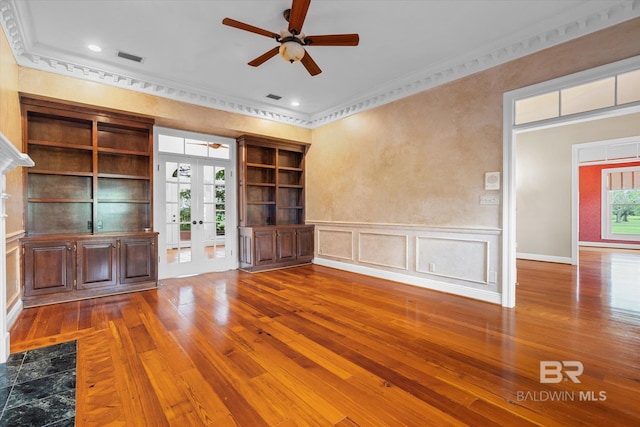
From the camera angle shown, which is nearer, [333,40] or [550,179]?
[333,40]

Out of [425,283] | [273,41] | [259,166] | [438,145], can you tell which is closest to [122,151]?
[259,166]

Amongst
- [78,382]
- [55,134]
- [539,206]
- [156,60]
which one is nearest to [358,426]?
[78,382]

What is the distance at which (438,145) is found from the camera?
426cm

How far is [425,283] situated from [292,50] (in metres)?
3.56

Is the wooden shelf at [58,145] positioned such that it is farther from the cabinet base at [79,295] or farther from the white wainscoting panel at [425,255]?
the white wainscoting panel at [425,255]

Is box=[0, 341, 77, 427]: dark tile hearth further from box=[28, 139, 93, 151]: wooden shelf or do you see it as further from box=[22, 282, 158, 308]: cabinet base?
box=[28, 139, 93, 151]: wooden shelf

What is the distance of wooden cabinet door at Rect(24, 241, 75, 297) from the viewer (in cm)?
360

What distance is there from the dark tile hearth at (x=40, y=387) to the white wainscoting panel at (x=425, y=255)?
4.05 meters

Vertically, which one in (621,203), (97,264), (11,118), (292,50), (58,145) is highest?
(292,50)

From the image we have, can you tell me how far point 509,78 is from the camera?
11.7 feet

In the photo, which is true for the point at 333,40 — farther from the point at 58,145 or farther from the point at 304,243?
the point at 304,243

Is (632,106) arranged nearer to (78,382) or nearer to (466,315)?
(466,315)

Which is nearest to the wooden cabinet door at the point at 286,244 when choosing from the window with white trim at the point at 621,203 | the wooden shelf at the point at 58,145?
the wooden shelf at the point at 58,145

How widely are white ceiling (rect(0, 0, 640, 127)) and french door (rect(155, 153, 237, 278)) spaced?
126 centimetres
